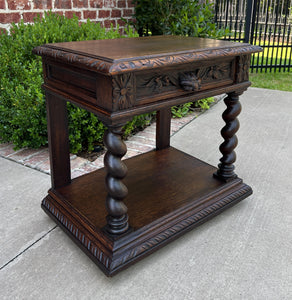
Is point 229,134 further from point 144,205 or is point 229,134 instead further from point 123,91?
point 123,91

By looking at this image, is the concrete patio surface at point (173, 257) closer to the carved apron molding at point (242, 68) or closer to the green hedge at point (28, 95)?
the green hedge at point (28, 95)

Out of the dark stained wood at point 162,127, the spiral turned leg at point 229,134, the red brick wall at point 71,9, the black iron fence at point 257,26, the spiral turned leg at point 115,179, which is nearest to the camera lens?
the spiral turned leg at point 115,179

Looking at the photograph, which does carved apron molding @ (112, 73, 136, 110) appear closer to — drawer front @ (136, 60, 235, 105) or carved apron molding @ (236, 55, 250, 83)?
drawer front @ (136, 60, 235, 105)

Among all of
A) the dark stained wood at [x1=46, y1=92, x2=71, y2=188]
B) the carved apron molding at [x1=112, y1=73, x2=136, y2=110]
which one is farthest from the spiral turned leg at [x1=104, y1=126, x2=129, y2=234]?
the dark stained wood at [x1=46, y1=92, x2=71, y2=188]

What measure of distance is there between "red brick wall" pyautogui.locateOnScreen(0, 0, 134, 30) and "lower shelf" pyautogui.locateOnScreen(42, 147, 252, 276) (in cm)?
172

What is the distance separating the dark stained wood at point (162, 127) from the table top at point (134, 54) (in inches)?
31.5

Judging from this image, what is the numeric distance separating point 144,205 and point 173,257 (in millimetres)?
321

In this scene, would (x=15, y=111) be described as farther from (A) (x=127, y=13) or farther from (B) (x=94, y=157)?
(A) (x=127, y=13)

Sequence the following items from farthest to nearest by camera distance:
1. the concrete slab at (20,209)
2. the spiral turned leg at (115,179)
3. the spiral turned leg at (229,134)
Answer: the spiral turned leg at (229,134) < the concrete slab at (20,209) < the spiral turned leg at (115,179)

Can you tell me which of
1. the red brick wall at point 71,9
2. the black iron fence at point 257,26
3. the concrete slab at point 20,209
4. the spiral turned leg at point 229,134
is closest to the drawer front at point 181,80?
the spiral turned leg at point 229,134

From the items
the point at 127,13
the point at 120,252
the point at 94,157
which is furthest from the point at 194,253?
the point at 127,13

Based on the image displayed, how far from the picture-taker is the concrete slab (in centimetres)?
177

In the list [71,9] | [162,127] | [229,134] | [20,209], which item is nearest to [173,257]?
[229,134]

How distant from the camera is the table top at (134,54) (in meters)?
1.28
